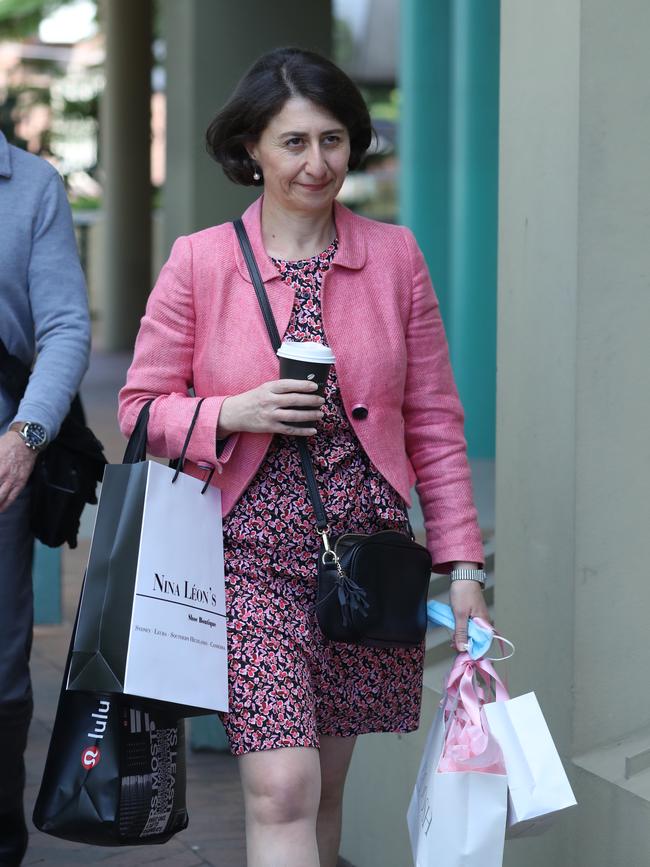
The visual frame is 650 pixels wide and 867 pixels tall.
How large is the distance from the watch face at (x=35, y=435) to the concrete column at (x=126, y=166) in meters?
16.5

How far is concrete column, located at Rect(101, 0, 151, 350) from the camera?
63.0ft

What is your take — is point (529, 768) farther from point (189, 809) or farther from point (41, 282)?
point (189, 809)

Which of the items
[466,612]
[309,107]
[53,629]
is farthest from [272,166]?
[53,629]

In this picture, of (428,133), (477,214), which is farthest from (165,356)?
(428,133)

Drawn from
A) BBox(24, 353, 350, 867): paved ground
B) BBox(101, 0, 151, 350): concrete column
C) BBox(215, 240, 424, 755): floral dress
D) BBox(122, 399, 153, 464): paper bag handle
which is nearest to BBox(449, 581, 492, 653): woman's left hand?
BBox(215, 240, 424, 755): floral dress

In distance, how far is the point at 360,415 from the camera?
2.80 m

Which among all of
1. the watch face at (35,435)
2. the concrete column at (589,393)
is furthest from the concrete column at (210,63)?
the watch face at (35,435)

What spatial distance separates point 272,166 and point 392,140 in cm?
2629

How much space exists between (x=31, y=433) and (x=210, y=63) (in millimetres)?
7288

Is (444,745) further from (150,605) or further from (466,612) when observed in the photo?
(150,605)

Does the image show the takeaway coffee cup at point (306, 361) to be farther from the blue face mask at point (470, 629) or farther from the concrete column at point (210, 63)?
the concrete column at point (210, 63)

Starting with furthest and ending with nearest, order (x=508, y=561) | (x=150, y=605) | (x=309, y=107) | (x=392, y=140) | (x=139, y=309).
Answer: (x=392, y=140) < (x=139, y=309) < (x=508, y=561) < (x=309, y=107) < (x=150, y=605)

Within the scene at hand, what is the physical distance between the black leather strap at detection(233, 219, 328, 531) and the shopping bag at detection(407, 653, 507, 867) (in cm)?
43

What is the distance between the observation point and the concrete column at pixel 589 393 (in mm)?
3121
